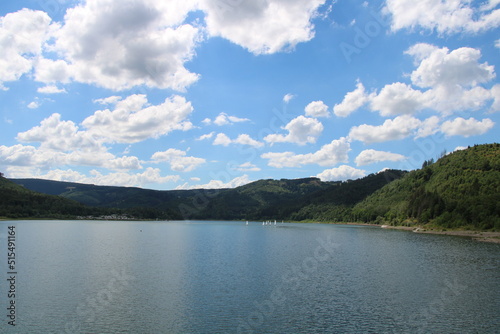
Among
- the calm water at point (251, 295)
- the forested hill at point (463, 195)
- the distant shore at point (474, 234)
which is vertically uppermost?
the forested hill at point (463, 195)

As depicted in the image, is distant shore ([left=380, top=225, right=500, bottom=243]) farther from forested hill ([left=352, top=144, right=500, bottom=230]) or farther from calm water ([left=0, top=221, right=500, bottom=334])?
calm water ([left=0, top=221, right=500, bottom=334])

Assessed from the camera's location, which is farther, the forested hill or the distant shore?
the forested hill

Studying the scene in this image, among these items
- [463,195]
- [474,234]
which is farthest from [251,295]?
[463,195]

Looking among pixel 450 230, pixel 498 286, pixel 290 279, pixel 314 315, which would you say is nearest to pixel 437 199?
pixel 450 230

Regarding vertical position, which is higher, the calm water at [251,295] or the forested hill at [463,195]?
the forested hill at [463,195]

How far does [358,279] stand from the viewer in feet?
153

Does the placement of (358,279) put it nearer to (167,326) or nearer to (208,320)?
(208,320)

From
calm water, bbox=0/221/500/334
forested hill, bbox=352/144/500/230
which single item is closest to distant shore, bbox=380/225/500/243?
forested hill, bbox=352/144/500/230

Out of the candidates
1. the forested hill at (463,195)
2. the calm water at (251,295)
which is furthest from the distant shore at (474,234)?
the calm water at (251,295)

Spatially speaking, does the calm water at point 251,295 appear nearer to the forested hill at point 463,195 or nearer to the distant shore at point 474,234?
the distant shore at point 474,234

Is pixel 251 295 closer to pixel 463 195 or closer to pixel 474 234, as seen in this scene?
pixel 474 234

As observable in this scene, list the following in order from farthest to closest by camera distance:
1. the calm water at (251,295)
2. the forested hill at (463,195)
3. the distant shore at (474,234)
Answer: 1. the forested hill at (463,195)
2. the distant shore at (474,234)
3. the calm water at (251,295)

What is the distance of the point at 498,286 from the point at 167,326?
40140 mm

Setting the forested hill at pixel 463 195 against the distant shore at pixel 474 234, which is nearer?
the distant shore at pixel 474 234
